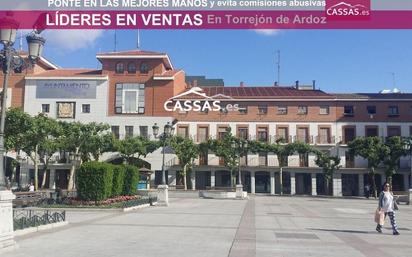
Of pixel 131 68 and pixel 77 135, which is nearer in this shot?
pixel 77 135

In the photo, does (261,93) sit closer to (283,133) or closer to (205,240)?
(283,133)

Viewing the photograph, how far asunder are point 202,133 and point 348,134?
54.4 ft

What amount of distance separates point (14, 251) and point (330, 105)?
160ft

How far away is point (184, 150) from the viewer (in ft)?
163

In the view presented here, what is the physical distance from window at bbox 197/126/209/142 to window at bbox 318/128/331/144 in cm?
1283

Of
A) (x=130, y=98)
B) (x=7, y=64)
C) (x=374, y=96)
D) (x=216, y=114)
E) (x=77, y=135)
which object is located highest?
(x=374, y=96)

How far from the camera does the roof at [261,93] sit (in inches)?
2167

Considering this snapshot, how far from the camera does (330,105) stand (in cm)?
5459

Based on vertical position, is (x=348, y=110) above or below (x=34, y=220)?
above

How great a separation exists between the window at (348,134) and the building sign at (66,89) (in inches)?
1135

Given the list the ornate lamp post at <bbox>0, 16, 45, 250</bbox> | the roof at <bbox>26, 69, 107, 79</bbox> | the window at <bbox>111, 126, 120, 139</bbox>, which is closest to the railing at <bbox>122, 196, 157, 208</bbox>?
the ornate lamp post at <bbox>0, 16, 45, 250</bbox>

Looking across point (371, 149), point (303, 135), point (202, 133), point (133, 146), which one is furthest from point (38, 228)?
point (303, 135)

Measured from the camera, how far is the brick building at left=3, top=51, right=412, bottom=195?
53594mm

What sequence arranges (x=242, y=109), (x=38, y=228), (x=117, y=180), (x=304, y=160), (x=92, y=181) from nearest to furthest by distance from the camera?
(x=38, y=228) < (x=92, y=181) < (x=117, y=180) < (x=304, y=160) < (x=242, y=109)
